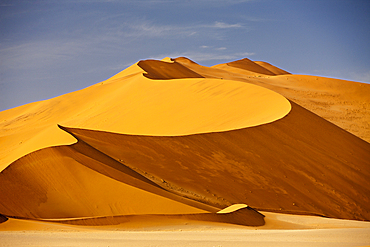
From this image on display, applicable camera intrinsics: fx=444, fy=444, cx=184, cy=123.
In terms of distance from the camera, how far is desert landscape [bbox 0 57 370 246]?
10.7 meters

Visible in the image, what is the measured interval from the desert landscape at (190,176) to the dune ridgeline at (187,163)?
1.9 inches

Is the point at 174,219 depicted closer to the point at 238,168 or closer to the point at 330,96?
the point at 238,168

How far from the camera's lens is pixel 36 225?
430 inches

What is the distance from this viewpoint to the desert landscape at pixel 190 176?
35.1ft

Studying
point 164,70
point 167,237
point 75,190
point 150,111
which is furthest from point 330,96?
point 167,237

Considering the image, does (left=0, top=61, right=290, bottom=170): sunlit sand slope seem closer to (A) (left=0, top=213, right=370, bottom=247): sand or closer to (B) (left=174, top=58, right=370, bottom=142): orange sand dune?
(A) (left=0, top=213, right=370, bottom=247): sand

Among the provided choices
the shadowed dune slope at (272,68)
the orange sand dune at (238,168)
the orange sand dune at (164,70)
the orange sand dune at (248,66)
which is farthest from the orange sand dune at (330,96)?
the shadowed dune slope at (272,68)

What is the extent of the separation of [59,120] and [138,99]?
281 inches

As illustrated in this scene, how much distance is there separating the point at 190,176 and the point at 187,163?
949mm

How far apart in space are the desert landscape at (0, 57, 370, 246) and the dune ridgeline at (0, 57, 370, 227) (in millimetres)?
48

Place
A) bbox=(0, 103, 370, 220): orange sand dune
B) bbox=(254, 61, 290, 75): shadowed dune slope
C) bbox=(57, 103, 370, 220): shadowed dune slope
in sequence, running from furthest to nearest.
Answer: bbox=(254, 61, 290, 75): shadowed dune slope → bbox=(57, 103, 370, 220): shadowed dune slope → bbox=(0, 103, 370, 220): orange sand dune

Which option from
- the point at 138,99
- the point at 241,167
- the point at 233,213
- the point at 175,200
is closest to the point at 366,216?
the point at 241,167

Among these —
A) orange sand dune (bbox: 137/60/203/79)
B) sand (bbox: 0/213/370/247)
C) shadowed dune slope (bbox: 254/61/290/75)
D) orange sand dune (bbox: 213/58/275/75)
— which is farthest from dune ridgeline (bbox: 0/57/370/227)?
shadowed dune slope (bbox: 254/61/290/75)

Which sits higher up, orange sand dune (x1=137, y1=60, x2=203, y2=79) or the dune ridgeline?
orange sand dune (x1=137, y1=60, x2=203, y2=79)
